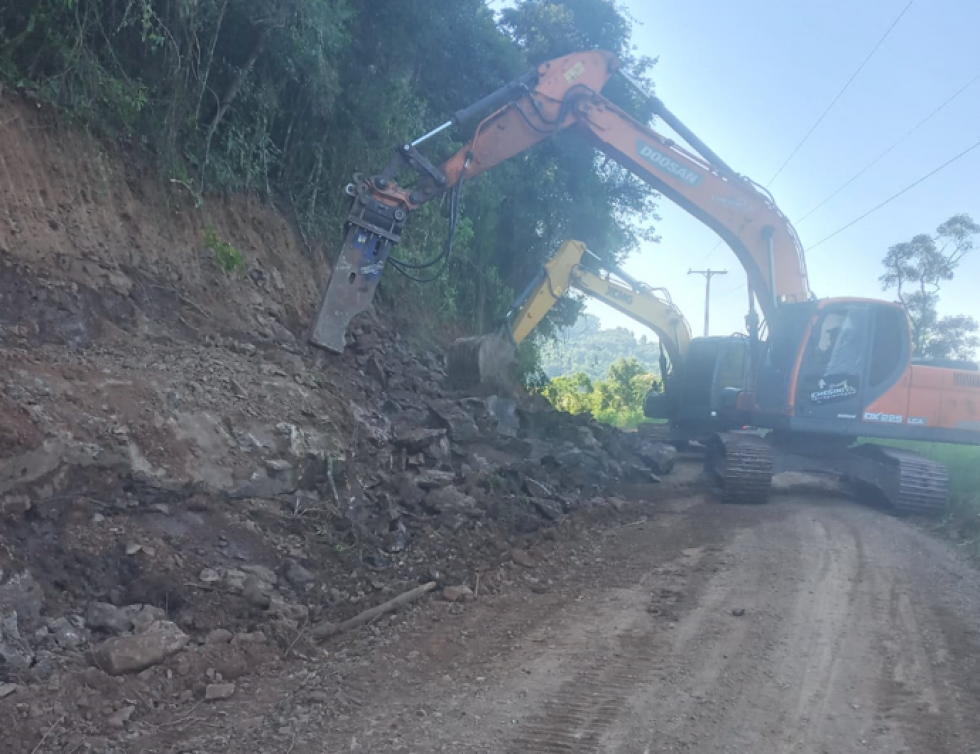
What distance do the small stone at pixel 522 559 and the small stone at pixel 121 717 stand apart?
336 centimetres

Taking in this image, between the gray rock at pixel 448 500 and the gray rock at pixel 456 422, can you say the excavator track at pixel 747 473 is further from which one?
the gray rock at pixel 448 500

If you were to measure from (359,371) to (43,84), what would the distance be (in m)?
3.99

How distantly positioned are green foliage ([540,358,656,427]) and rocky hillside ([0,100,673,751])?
1876cm

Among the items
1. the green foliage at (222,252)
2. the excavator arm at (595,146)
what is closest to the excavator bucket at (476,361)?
the excavator arm at (595,146)

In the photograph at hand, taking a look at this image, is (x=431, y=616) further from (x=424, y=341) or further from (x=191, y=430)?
(x=424, y=341)

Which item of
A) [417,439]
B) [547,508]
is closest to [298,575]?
[417,439]

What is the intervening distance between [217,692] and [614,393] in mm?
29315

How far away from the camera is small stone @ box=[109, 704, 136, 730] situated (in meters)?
3.58

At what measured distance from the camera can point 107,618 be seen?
13.9ft

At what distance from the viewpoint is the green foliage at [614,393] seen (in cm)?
2872

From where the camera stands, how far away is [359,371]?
8984mm

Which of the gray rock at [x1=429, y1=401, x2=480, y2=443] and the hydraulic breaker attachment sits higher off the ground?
the hydraulic breaker attachment

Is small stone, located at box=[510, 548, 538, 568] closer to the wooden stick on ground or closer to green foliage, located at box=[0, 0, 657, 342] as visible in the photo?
the wooden stick on ground

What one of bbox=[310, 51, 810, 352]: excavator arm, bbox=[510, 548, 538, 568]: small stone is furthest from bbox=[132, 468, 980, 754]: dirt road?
bbox=[310, 51, 810, 352]: excavator arm
